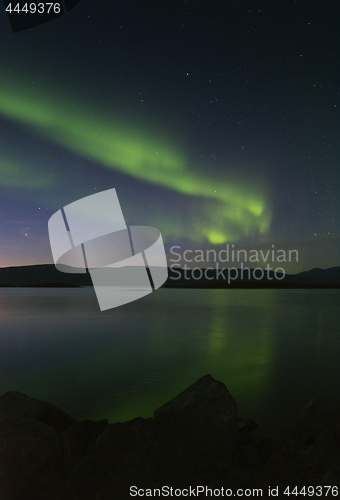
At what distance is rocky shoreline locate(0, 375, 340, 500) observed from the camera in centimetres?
379

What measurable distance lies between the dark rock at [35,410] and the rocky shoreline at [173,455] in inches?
30.2

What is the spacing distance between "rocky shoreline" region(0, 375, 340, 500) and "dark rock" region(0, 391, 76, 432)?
77 cm

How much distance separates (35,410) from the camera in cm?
548

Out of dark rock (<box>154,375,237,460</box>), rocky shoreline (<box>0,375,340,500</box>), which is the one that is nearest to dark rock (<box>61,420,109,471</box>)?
rocky shoreline (<box>0,375,340,500</box>)

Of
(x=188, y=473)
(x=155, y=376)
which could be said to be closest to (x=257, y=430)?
(x=188, y=473)

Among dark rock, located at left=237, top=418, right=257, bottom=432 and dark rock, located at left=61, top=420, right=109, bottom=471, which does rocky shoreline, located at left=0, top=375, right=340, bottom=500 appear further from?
dark rock, located at left=237, top=418, right=257, bottom=432

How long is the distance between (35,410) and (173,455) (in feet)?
7.89

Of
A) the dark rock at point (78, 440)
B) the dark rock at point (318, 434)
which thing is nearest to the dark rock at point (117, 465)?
the dark rock at point (78, 440)

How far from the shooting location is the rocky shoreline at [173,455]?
3785mm

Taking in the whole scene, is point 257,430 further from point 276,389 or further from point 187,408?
point 276,389

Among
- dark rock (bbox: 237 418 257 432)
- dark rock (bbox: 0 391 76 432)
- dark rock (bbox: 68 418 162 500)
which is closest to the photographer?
dark rock (bbox: 68 418 162 500)

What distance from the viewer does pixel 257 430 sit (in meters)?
6.12

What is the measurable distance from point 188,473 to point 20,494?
177 cm

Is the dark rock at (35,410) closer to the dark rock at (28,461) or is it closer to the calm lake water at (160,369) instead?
the dark rock at (28,461)
